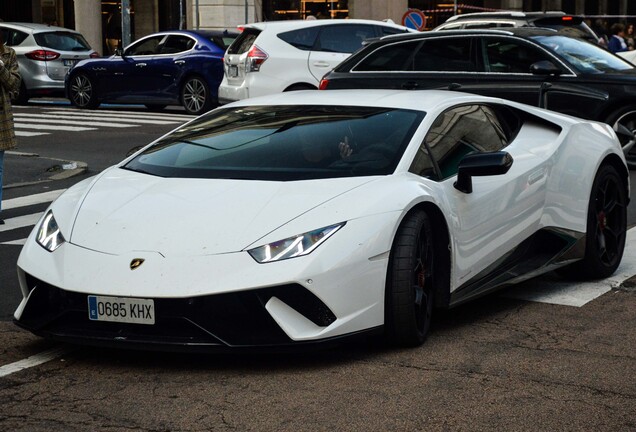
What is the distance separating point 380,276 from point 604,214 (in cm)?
280

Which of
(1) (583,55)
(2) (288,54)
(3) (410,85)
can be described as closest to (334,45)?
(2) (288,54)

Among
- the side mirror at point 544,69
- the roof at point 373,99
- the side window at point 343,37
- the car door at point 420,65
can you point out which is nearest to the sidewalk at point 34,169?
the car door at point 420,65

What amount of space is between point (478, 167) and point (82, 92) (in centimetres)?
1968

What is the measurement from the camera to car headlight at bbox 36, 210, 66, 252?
19.9 ft

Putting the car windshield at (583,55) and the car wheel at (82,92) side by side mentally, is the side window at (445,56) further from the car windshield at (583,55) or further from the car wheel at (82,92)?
the car wheel at (82,92)

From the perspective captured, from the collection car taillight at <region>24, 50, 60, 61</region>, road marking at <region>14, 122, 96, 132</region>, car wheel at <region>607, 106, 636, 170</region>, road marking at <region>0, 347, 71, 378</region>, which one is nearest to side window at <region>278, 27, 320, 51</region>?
road marking at <region>14, 122, 96, 132</region>

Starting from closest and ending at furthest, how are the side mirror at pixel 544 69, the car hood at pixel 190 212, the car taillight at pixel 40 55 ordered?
the car hood at pixel 190 212, the side mirror at pixel 544 69, the car taillight at pixel 40 55

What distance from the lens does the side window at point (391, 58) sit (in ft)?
48.8

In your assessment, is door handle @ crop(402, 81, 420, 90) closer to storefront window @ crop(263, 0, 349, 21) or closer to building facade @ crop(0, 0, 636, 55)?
building facade @ crop(0, 0, 636, 55)

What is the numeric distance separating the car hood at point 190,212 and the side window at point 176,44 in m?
18.2

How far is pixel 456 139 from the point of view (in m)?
7.08

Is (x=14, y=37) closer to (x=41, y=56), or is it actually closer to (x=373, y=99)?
(x=41, y=56)

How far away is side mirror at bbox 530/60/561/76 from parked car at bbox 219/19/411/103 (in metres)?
6.21

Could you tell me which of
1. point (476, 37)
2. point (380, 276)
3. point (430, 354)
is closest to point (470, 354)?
point (430, 354)
